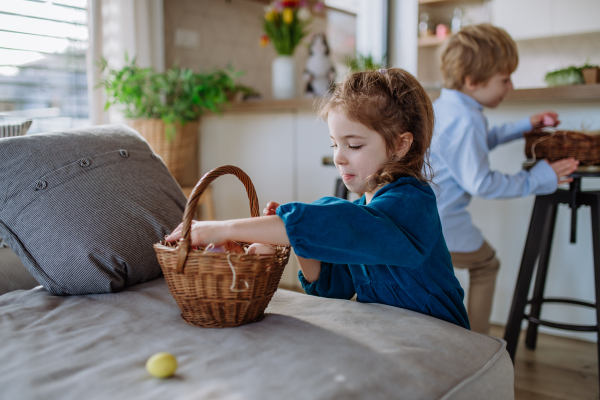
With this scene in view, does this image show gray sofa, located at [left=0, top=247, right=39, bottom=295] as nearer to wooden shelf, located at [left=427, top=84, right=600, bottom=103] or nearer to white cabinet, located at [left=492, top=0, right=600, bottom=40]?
wooden shelf, located at [left=427, top=84, right=600, bottom=103]

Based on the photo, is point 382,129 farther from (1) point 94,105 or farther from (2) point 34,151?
(1) point 94,105

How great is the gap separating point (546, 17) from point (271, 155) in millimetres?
2332

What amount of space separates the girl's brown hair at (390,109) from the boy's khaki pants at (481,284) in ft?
2.74

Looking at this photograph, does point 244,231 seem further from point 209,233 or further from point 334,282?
point 334,282

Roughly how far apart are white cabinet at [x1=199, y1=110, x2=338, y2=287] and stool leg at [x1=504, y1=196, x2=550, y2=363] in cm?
112

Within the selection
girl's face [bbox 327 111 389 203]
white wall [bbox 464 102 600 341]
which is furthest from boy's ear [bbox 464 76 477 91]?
girl's face [bbox 327 111 389 203]

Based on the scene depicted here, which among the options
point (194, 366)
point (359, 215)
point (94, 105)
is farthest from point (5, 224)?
point (94, 105)

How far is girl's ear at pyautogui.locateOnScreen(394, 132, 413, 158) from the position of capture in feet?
3.53

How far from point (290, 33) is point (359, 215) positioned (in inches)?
88.9

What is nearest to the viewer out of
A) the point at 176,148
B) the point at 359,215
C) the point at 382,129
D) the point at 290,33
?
the point at 359,215

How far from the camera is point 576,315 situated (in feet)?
7.15

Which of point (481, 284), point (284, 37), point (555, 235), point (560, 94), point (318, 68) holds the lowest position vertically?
point (481, 284)

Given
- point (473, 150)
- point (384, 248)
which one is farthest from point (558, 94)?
point (384, 248)

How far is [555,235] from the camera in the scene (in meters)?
2.17
